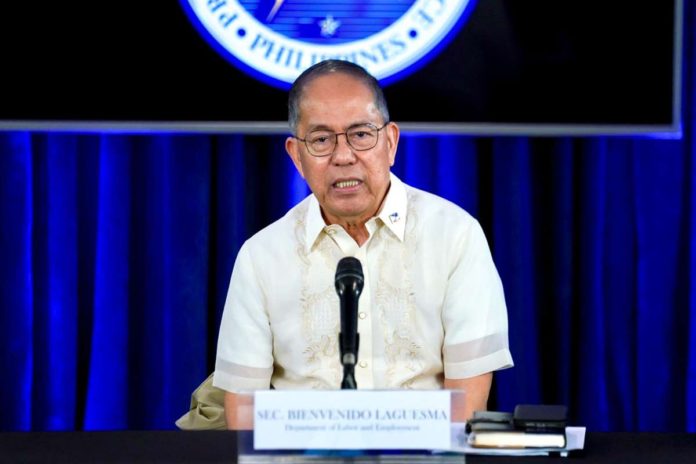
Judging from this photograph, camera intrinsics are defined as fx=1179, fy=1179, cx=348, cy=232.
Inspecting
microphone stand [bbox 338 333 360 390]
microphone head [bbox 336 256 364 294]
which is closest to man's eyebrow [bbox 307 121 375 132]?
microphone head [bbox 336 256 364 294]

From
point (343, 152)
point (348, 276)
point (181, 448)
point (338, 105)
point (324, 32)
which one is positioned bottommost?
point (181, 448)

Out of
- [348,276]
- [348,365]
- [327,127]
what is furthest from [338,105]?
[348,365]

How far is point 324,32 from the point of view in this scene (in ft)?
12.2

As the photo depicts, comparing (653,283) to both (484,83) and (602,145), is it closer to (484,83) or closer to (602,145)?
(602,145)

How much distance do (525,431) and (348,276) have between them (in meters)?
0.45

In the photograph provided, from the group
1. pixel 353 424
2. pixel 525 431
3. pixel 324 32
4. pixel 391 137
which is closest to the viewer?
pixel 353 424

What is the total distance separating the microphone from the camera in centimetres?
182

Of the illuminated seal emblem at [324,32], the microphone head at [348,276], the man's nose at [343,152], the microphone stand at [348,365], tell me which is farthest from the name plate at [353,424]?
the illuminated seal emblem at [324,32]

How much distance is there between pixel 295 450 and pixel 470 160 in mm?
2224

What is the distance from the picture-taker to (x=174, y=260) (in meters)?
3.88

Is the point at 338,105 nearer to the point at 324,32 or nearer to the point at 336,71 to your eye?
the point at 336,71

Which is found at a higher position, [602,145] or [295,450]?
[602,145]

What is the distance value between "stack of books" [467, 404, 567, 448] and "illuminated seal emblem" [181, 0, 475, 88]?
1844mm

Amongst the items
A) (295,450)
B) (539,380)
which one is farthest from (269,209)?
(295,450)
